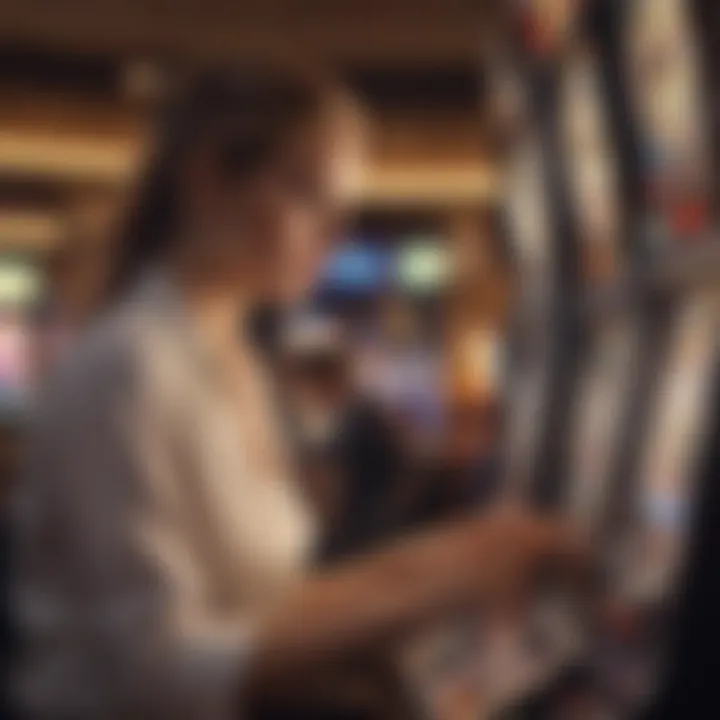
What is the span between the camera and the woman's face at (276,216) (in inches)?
47.8

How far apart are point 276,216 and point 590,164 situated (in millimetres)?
345

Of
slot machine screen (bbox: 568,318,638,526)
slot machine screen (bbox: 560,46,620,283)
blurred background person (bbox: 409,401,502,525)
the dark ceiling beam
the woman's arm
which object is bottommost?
blurred background person (bbox: 409,401,502,525)

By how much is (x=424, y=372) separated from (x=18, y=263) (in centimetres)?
72

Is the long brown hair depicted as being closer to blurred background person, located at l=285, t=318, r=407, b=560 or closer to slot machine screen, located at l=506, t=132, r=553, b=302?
slot machine screen, located at l=506, t=132, r=553, b=302

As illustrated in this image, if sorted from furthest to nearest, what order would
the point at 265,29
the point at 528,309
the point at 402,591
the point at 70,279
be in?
1. the point at 265,29
2. the point at 70,279
3. the point at 528,309
4. the point at 402,591

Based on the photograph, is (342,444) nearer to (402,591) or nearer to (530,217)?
(530,217)

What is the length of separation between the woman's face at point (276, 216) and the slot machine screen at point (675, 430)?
0.88 feet

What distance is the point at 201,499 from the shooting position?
3.72 feet

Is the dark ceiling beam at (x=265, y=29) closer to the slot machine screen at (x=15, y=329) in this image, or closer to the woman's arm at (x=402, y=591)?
the slot machine screen at (x=15, y=329)

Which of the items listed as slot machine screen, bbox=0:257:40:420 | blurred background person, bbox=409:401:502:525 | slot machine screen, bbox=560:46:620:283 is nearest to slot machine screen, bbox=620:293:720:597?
slot machine screen, bbox=560:46:620:283

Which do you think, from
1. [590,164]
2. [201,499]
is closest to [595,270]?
[590,164]

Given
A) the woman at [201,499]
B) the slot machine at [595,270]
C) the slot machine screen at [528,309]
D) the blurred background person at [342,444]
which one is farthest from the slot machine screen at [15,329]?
the woman at [201,499]

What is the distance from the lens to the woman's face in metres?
1.21

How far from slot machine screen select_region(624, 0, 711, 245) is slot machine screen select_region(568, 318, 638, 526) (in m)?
0.13
